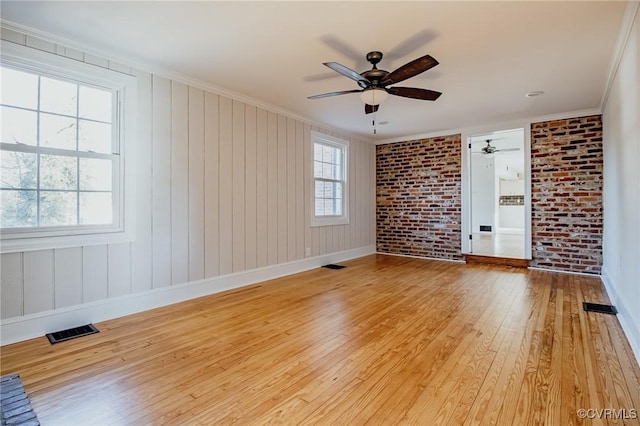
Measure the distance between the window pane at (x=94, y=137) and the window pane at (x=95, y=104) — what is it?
7 centimetres

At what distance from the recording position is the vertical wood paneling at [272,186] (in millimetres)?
4668

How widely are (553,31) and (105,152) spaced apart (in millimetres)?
4226

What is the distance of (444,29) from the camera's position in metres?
2.58

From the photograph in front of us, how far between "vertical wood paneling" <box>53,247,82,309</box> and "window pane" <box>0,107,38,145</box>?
38.8 inches

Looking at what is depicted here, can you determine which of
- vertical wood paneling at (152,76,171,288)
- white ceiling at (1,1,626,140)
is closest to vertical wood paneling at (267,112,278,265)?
white ceiling at (1,1,626,140)

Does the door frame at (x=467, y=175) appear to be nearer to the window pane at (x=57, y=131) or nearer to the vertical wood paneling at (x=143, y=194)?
the vertical wood paneling at (x=143, y=194)

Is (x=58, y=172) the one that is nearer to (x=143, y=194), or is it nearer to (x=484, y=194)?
(x=143, y=194)

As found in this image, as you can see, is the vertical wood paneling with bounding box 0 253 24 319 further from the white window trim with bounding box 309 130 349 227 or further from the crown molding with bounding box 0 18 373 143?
the white window trim with bounding box 309 130 349 227

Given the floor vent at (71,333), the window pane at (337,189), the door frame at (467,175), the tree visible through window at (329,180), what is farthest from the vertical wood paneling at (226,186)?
the door frame at (467,175)

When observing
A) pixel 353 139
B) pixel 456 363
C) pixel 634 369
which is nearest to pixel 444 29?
pixel 456 363

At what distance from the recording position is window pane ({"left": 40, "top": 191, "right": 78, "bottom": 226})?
107 inches

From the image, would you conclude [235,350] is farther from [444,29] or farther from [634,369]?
[444,29]

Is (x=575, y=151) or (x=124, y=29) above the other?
(x=124, y=29)

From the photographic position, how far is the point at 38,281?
2652mm
